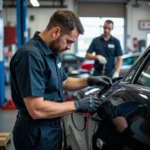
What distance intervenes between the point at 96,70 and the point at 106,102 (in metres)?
3.25

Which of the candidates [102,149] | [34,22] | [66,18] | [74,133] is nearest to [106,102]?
[102,149]

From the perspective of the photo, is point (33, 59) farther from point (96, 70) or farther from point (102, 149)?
point (96, 70)

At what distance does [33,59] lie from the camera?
1.70 meters

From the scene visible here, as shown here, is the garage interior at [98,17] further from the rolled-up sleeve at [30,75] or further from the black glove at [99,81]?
the rolled-up sleeve at [30,75]

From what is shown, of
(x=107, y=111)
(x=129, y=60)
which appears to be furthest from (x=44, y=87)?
(x=129, y=60)

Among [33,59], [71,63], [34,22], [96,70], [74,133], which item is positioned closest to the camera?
[33,59]

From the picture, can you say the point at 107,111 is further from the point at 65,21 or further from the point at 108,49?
the point at 108,49

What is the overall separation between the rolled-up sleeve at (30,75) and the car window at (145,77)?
25.1 inches

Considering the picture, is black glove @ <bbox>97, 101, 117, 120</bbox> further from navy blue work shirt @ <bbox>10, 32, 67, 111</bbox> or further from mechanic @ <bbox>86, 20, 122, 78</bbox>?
mechanic @ <bbox>86, 20, 122, 78</bbox>

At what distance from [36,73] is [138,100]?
582mm

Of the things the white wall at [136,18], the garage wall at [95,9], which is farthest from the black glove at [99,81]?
the white wall at [136,18]

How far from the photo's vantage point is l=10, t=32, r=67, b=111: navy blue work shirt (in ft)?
5.50

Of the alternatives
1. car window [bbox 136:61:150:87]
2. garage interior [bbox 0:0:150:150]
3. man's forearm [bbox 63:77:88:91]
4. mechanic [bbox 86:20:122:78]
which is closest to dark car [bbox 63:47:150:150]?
car window [bbox 136:61:150:87]

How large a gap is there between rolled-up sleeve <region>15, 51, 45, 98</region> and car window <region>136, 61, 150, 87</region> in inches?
25.1
